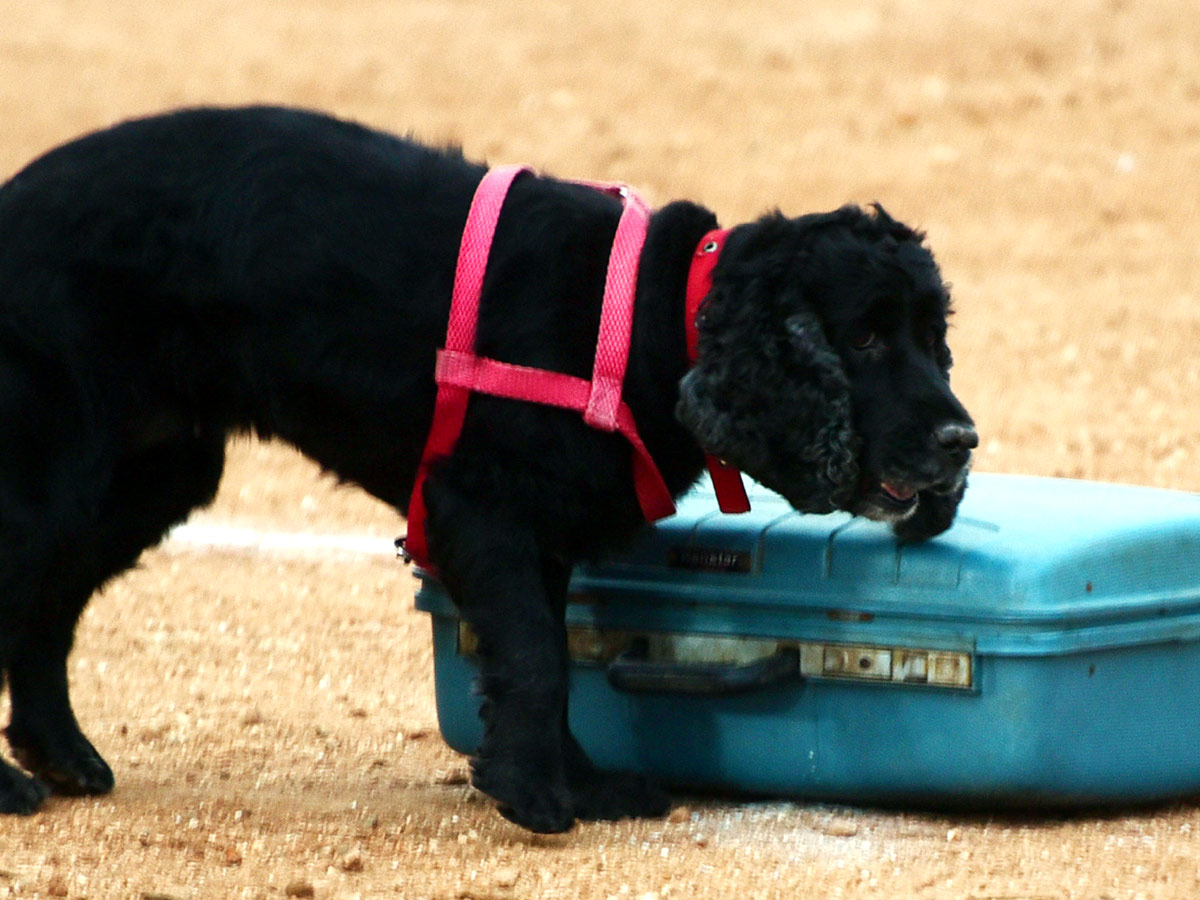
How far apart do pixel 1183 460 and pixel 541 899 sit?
16.0ft

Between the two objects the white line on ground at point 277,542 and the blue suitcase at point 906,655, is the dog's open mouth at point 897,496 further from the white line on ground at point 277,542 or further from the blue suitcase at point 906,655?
the white line on ground at point 277,542

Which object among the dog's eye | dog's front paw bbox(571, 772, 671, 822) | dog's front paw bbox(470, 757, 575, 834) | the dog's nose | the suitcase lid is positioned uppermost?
the dog's eye

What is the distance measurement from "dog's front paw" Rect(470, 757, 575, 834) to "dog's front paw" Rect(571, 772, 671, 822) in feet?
0.61

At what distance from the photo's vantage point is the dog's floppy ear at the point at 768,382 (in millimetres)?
3564

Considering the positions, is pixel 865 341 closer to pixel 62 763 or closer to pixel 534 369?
pixel 534 369

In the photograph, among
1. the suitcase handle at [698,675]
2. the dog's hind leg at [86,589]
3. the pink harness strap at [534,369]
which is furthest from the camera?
the dog's hind leg at [86,589]

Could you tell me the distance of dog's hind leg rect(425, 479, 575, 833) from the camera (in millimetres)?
3668

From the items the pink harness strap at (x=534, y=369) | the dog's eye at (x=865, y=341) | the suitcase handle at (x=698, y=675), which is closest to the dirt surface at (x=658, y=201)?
the suitcase handle at (x=698, y=675)

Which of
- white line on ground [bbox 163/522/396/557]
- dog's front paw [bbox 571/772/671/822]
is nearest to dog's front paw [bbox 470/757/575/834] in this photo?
dog's front paw [bbox 571/772/671/822]

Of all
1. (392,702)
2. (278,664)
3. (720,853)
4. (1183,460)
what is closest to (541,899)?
(720,853)

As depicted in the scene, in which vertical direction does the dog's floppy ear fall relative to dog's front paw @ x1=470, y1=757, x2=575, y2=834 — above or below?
above

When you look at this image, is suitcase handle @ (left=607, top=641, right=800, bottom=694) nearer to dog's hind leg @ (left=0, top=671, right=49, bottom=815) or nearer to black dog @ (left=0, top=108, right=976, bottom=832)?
black dog @ (left=0, top=108, right=976, bottom=832)

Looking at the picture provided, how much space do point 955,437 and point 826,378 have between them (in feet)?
0.88

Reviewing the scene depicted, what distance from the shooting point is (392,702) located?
17.1ft
